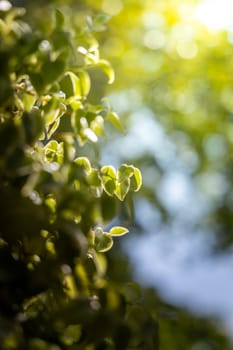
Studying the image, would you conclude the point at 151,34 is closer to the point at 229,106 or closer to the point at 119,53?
the point at 119,53

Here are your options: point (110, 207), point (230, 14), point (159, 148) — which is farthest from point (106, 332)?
point (159, 148)

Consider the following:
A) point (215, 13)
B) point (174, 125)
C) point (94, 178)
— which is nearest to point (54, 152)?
point (94, 178)

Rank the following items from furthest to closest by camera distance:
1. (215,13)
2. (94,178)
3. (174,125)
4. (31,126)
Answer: (174,125) < (215,13) < (94,178) < (31,126)

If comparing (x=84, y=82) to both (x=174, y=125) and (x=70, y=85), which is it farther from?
(x=174, y=125)

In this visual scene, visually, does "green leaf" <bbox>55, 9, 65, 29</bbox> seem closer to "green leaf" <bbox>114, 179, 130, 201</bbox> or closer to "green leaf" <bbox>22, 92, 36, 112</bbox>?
"green leaf" <bbox>22, 92, 36, 112</bbox>

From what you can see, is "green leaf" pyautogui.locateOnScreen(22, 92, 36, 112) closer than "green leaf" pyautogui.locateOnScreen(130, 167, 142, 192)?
Yes

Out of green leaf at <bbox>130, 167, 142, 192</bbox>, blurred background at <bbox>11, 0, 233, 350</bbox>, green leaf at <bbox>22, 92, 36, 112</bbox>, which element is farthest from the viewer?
blurred background at <bbox>11, 0, 233, 350</bbox>

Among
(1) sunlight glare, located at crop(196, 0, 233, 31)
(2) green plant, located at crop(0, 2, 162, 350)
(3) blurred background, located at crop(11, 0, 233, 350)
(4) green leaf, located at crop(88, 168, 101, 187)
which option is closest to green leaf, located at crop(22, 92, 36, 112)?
(2) green plant, located at crop(0, 2, 162, 350)
